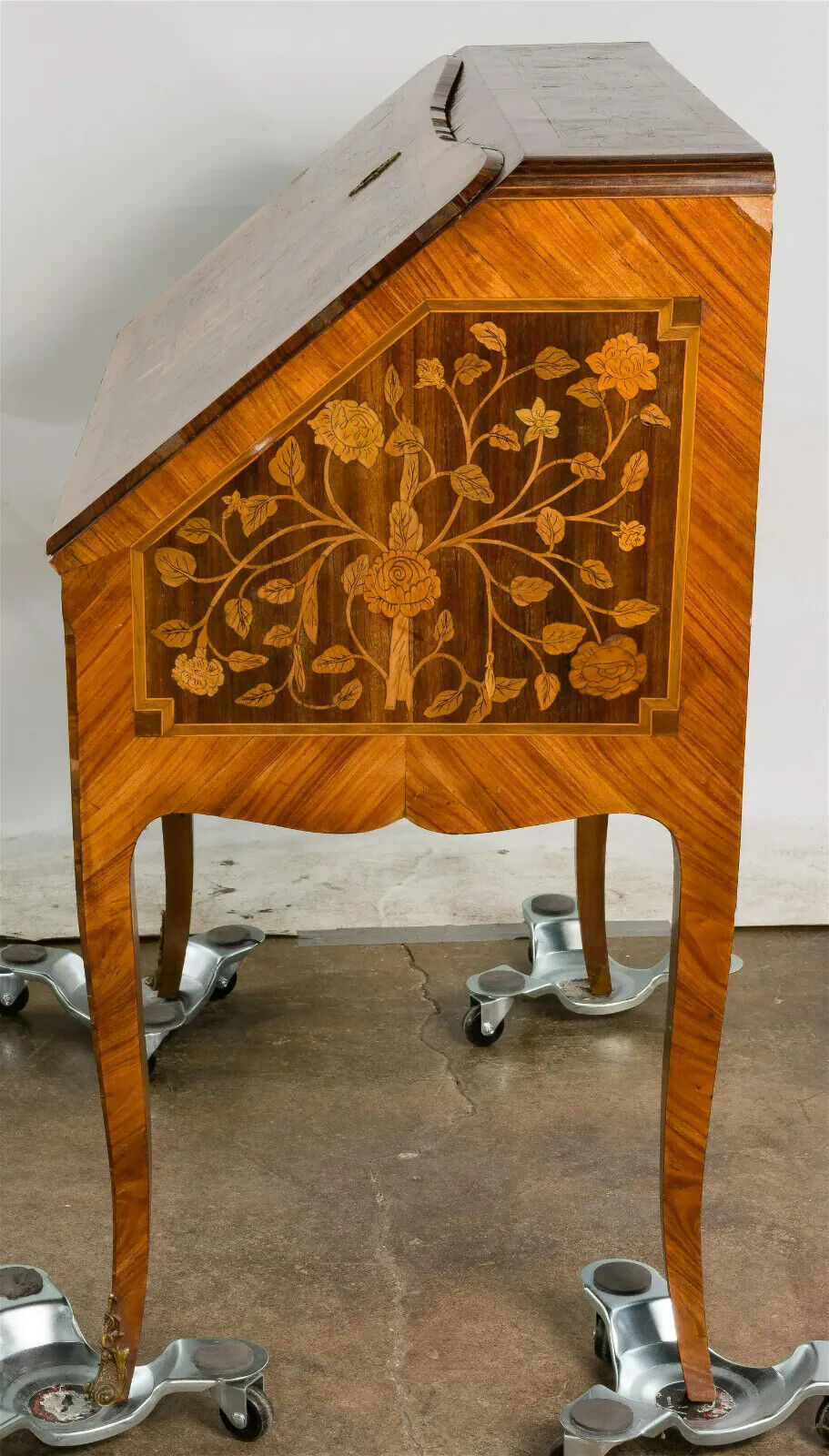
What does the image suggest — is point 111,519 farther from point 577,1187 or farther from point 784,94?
point 784,94

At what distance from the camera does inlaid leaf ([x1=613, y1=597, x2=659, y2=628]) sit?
1486 mm

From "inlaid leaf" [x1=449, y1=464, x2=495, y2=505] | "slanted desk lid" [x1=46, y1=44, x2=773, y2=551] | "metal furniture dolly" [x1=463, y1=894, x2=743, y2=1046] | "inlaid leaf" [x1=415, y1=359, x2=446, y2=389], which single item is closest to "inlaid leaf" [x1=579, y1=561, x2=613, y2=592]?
Result: "inlaid leaf" [x1=449, y1=464, x2=495, y2=505]

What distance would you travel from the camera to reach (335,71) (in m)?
2.82

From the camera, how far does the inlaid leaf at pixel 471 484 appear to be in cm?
144

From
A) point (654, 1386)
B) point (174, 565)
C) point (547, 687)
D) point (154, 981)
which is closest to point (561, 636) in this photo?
point (547, 687)

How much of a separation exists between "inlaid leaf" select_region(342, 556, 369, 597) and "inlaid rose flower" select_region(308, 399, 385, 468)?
0.31 feet

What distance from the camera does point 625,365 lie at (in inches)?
55.9

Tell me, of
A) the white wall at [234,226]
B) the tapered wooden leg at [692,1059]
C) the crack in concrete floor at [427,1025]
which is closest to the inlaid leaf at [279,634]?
the tapered wooden leg at [692,1059]

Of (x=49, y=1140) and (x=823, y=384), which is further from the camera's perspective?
(x=823, y=384)

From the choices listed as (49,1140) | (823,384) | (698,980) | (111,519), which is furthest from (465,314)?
(823,384)

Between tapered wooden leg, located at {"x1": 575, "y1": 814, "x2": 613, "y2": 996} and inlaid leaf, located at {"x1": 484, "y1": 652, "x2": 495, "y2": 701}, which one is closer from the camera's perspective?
inlaid leaf, located at {"x1": 484, "y1": 652, "x2": 495, "y2": 701}

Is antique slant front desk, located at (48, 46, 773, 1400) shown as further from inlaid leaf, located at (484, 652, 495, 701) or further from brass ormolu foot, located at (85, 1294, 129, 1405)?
brass ormolu foot, located at (85, 1294, 129, 1405)

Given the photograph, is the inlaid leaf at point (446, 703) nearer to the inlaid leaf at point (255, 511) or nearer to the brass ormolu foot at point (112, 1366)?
the inlaid leaf at point (255, 511)

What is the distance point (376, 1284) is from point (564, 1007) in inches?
31.9
